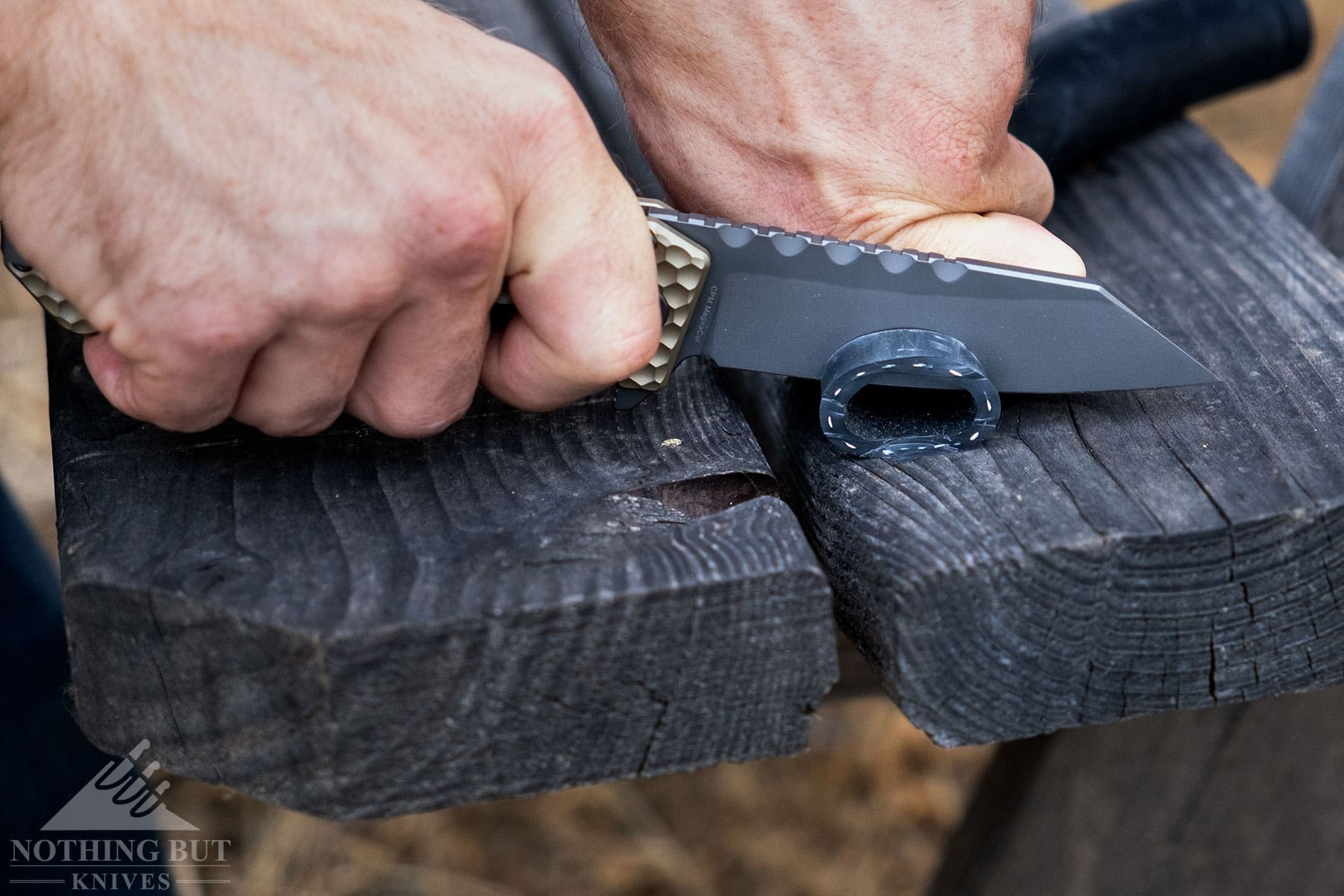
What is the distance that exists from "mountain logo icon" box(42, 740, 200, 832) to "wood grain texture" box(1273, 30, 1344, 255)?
1485 mm

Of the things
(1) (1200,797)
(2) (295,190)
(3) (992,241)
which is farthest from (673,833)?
(2) (295,190)

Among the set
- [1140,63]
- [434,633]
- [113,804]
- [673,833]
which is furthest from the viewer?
[673,833]

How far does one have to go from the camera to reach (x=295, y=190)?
2.42 feet

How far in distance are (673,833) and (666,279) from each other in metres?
2.00

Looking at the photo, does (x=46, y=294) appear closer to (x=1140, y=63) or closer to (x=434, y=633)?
(x=434, y=633)

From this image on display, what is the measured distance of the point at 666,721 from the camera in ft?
2.54

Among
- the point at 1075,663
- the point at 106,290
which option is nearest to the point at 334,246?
the point at 106,290

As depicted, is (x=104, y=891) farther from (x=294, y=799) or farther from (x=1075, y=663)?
(x=1075, y=663)

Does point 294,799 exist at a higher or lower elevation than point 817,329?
lower

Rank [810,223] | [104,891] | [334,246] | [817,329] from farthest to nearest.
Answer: [104,891]
[810,223]
[817,329]
[334,246]

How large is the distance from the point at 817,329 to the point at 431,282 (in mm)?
307

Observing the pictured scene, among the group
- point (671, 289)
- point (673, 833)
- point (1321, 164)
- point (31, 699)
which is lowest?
point (673, 833)

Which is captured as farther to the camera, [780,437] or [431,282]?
[780,437]

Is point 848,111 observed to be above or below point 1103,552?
above
